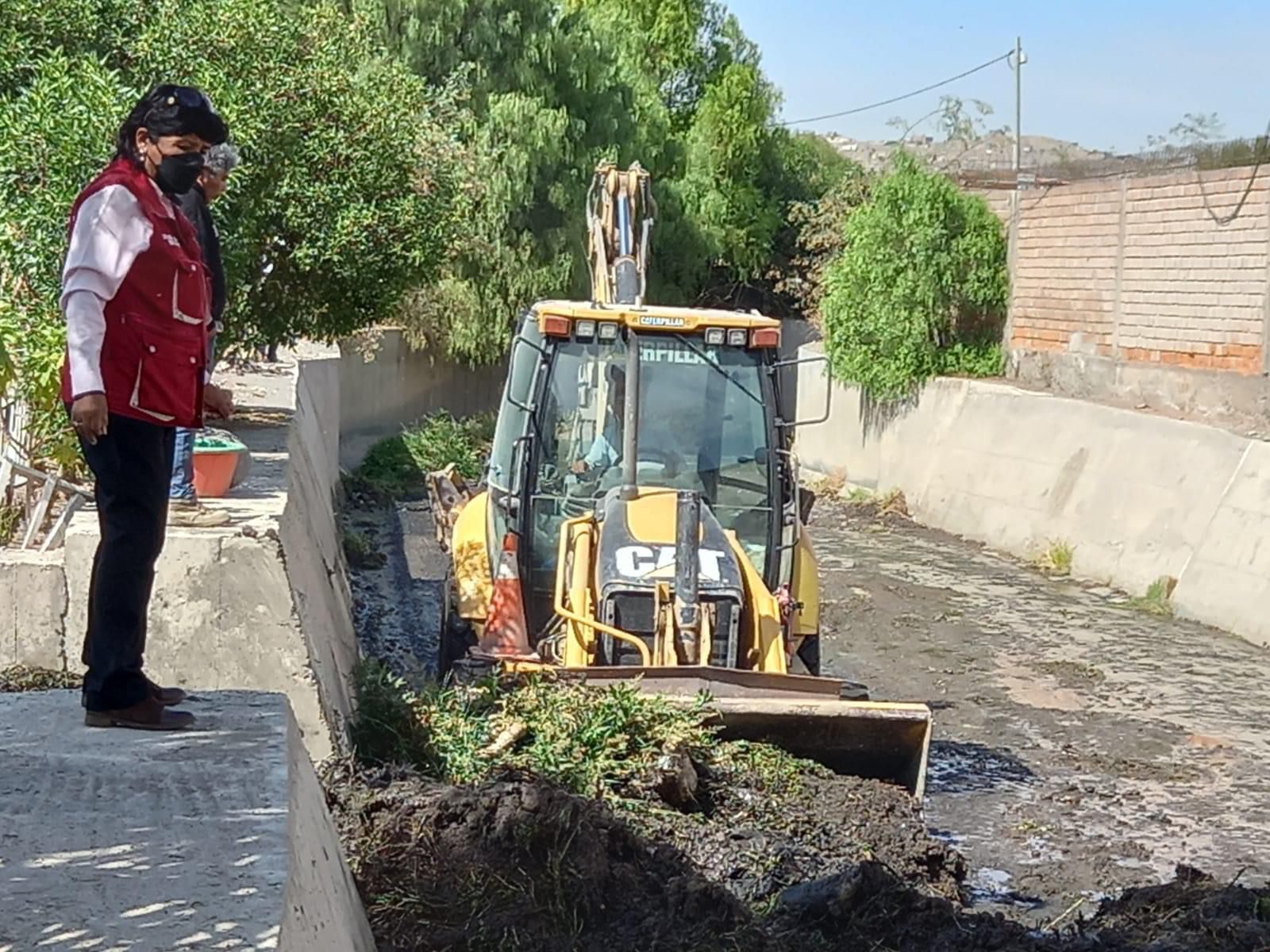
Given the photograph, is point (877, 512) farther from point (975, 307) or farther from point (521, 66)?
point (521, 66)

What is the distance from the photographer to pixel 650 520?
323 inches

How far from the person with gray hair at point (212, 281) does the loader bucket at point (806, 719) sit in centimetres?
183

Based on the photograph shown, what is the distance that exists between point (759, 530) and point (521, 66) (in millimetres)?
17506

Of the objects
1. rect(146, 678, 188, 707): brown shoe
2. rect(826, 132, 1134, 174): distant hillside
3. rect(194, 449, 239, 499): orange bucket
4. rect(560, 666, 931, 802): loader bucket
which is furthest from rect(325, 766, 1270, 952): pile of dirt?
rect(826, 132, 1134, 174): distant hillside

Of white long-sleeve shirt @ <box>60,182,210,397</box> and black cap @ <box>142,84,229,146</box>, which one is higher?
black cap @ <box>142,84,229,146</box>

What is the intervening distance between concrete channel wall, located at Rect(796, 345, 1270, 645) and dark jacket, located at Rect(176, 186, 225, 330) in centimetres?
940

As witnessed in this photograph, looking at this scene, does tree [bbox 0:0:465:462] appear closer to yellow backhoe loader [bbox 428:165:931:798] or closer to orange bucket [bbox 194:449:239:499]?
orange bucket [bbox 194:449:239:499]

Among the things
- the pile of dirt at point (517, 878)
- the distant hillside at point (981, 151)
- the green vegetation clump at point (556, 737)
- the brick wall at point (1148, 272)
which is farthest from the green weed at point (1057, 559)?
the distant hillside at point (981, 151)

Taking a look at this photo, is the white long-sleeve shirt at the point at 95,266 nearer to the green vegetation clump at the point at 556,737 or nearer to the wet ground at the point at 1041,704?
the green vegetation clump at the point at 556,737

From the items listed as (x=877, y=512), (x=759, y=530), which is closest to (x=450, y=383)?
(x=877, y=512)

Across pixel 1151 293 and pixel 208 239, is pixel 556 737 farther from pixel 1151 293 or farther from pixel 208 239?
pixel 1151 293

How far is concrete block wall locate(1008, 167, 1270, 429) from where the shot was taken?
15828mm

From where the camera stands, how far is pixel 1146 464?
51.5 feet

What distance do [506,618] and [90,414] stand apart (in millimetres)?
4142
